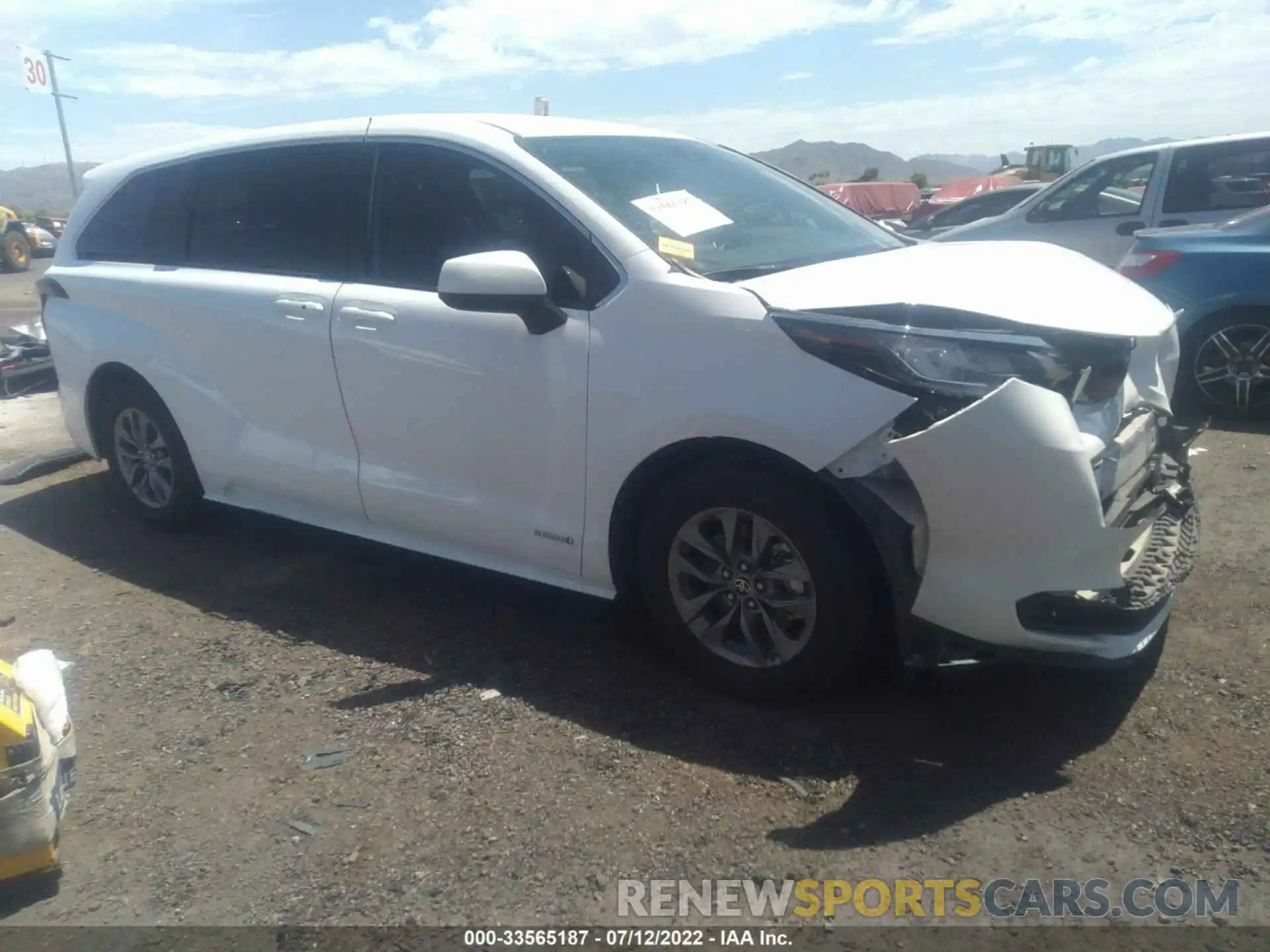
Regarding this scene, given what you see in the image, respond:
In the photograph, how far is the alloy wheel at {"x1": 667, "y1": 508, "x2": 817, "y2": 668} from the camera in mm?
3107

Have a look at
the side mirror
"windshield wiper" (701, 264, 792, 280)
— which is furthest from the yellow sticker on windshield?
the side mirror

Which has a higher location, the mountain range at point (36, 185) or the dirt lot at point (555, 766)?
the dirt lot at point (555, 766)

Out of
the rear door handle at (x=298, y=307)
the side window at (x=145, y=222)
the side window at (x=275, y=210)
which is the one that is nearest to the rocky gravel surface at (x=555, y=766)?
the rear door handle at (x=298, y=307)

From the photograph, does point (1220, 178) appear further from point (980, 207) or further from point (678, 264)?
point (678, 264)

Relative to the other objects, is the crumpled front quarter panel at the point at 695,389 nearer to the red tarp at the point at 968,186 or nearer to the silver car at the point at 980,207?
the silver car at the point at 980,207

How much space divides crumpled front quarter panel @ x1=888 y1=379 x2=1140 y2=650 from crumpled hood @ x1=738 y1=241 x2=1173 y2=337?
0.38 meters

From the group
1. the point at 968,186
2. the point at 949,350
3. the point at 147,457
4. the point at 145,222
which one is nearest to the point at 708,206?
the point at 949,350

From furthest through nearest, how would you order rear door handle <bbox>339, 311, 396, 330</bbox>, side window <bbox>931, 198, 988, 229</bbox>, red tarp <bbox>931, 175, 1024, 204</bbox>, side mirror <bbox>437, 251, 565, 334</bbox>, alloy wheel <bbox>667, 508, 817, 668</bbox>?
red tarp <bbox>931, 175, 1024, 204</bbox> < side window <bbox>931, 198, 988, 229</bbox> < rear door handle <bbox>339, 311, 396, 330</bbox> < side mirror <bbox>437, 251, 565, 334</bbox> < alloy wheel <bbox>667, 508, 817, 668</bbox>

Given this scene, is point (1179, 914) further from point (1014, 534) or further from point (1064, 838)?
point (1014, 534)

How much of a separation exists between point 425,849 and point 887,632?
4.68ft

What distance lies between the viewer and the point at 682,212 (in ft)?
12.0

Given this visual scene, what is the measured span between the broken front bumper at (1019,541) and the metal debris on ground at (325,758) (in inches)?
66.7

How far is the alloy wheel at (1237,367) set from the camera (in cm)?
619

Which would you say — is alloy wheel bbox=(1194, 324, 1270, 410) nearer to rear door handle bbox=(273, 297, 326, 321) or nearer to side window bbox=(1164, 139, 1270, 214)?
side window bbox=(1164, 139, 1270, 214)
